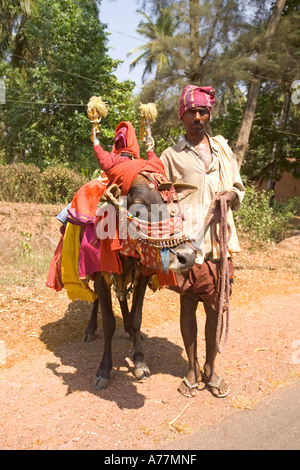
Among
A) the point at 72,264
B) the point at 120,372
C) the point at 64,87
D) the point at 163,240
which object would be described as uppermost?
the point at 64,87

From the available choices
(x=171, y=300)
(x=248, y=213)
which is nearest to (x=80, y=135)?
(x=248, y=213)

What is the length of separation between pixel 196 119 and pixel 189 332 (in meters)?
1.70

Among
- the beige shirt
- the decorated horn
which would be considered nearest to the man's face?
the beige shirt

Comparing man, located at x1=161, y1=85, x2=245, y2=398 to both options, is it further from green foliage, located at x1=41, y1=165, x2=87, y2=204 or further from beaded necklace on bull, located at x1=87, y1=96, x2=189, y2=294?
→ green foliage, located at x1=41, y1=165, x2=87, y2=204

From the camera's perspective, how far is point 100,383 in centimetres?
337

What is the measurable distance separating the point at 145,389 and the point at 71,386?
2.02ft

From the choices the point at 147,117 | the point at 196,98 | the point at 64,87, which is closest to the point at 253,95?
the point at 64,87

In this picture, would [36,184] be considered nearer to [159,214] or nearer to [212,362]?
[212,362]

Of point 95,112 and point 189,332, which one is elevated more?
point 95,112

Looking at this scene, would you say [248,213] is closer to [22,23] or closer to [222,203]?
[222,203]

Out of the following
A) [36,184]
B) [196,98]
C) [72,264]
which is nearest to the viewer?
[196,98]

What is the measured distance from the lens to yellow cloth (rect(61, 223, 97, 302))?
405 centimetres

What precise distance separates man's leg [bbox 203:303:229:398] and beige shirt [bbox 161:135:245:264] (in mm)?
517

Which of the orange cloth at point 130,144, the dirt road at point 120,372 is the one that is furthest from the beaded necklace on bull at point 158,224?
the dirt road at point 120,372
